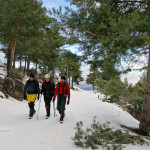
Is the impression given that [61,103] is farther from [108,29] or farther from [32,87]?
[108,29]

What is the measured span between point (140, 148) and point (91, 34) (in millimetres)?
4602

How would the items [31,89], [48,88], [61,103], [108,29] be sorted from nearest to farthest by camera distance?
[108,29], [61,103], [31,89], [48,88]

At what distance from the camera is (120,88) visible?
11633 millimetres

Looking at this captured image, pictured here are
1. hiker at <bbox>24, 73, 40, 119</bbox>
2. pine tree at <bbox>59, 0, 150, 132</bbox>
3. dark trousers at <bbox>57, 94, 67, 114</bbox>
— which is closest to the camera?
pine tree at <bbox>59, 0, 150, 132</bbox>

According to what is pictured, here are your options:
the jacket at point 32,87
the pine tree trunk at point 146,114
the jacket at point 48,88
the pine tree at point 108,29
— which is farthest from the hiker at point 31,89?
the pine tree trunk at point 146,114

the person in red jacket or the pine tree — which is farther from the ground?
the pine tree

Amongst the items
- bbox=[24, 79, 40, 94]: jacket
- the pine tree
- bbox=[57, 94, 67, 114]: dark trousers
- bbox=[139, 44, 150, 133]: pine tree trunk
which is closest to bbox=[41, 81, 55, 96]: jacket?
bbox=[24, 79, 40, 94]: jacket

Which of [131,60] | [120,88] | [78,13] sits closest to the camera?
[78,13]

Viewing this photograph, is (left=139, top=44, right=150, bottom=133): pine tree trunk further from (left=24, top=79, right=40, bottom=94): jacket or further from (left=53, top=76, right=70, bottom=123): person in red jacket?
(left=24, top=79, right=40, bottom=94): jacket

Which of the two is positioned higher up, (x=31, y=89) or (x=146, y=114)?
(x=31, y=89)

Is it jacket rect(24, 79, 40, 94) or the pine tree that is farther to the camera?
jacket rect(24, 79, 40, 94)

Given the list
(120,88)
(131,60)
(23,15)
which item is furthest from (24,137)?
(23,15)

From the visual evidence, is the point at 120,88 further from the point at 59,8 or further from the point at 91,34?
the point at 59,8

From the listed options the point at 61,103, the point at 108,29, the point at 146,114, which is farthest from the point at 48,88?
the point at 146,114
